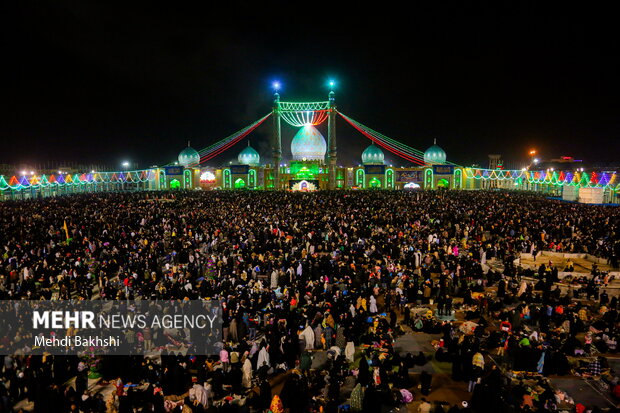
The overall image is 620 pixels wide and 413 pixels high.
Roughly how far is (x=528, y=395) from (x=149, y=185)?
58.0 meters

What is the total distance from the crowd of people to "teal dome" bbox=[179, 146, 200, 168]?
123 ft

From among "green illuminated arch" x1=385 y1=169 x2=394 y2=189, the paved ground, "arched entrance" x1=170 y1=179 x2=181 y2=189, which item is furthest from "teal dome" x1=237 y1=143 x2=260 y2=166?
the paved ground

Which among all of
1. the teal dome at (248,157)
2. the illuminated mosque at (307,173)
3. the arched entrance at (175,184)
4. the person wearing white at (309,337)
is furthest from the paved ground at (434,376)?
the arched entrance at (175,184)

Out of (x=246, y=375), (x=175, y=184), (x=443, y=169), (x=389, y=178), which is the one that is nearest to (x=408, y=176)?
(x=389, y=178)

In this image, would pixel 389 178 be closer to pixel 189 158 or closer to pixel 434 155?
pixel 434 155

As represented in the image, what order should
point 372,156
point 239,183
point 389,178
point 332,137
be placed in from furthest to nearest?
point 239,183, point 372,156, point 389,178, point 332,137

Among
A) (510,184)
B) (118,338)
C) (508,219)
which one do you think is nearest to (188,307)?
(118,338)

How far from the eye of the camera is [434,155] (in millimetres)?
57250

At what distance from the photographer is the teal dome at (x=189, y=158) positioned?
5775cm

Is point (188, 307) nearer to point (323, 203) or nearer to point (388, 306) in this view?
point (388, 306)

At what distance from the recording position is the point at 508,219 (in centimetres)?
2106

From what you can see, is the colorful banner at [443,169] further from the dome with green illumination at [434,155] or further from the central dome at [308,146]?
the central dome at [308,146]

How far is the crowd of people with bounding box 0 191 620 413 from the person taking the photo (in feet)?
20.6

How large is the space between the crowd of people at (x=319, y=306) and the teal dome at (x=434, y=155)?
37266mm
